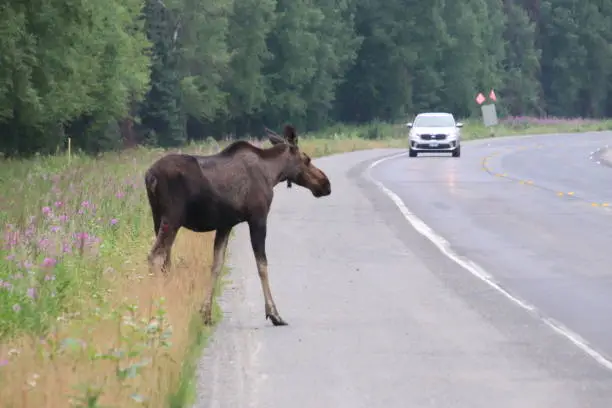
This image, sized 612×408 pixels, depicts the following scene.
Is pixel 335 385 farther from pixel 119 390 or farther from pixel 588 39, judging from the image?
pixel 588 39

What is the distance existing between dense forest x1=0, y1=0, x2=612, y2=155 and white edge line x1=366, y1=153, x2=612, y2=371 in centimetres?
1025

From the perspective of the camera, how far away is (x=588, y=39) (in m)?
132

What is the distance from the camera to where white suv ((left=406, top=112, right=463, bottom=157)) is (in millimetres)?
52531

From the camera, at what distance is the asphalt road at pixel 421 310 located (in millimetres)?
9094

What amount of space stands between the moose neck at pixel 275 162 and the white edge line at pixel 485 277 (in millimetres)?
2578

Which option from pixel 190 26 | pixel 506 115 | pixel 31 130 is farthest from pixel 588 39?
pixel 31 130

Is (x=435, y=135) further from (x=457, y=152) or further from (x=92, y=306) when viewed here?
(x=92, y=306)

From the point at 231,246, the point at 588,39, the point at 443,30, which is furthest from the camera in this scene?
the point at 588,39

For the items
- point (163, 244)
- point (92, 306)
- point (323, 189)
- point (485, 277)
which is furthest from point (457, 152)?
point (92, 306)

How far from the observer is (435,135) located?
52500 millimetres

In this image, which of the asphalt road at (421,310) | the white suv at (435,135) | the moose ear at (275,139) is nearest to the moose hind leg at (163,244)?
the asphalt road at (421,310)

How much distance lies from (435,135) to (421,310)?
4006cm

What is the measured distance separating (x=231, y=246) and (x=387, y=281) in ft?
14.8

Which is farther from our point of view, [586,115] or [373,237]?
[586,115]
